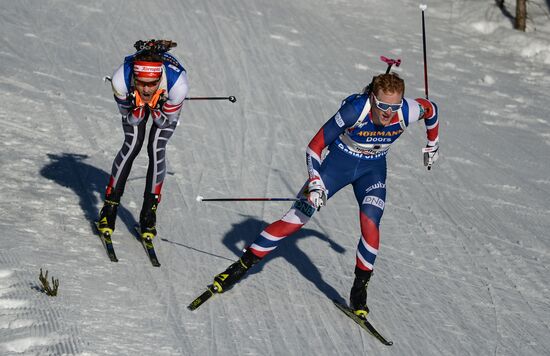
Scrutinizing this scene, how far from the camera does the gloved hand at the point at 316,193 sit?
23.0 feet

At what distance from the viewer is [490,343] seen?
7824 millimetres

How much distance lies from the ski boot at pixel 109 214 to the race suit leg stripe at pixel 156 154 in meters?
0.31

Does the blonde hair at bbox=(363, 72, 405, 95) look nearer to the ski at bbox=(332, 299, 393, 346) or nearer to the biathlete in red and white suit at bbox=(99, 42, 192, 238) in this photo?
the biathlete in red and white suit at bbox=(99, 42, 192, 238)

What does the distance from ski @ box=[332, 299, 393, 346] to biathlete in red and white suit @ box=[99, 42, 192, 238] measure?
1864 mm

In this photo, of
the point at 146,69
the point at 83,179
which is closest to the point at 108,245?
the point at 146,69

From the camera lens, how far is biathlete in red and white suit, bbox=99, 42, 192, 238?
7.40 meters

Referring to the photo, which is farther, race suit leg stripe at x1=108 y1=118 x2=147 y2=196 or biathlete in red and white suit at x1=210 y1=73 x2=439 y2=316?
race suit leg stripe at x1=108 y1=118 x2=147 y2=196

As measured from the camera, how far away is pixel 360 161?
7.56 metres

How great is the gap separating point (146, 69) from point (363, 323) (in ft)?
9.03

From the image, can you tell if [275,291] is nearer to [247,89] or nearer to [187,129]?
[187,129]

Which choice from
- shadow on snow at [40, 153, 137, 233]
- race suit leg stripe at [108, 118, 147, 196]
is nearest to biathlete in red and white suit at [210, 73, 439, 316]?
race suit leg stripe at [108, 118, 147, 196]

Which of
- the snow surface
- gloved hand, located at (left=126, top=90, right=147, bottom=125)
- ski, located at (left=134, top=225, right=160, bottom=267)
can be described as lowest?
the snow surface

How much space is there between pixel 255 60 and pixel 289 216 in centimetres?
783

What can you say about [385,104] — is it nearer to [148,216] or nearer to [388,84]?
[388,84]
